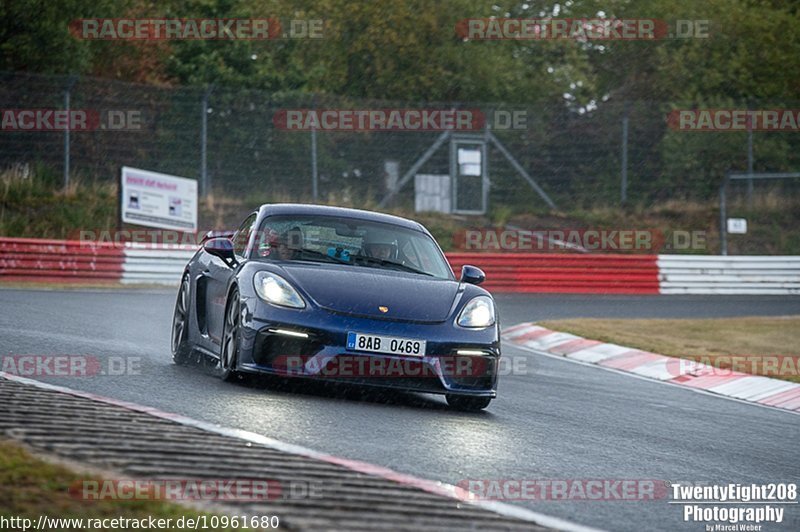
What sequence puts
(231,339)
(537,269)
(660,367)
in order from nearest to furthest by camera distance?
(231,339) → (660,367) → (537,269)

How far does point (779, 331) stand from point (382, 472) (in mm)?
13812

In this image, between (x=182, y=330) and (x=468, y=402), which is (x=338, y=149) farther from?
(x=468, y=402)

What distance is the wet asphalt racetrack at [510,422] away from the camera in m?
6.25

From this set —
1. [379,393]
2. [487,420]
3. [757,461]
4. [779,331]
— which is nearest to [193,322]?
[379,393]

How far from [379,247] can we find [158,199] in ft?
54.0

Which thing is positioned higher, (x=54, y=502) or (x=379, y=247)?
(x=379, y=247)

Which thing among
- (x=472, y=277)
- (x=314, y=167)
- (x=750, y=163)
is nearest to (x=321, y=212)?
(x=472, y=277)

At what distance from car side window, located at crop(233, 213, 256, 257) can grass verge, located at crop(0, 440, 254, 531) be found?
466 centimetres

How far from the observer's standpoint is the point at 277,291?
8.33 metres

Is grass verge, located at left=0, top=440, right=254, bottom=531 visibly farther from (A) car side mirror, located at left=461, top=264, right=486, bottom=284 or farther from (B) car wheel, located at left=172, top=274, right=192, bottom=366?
(B) car wheel, located at left=172, top=274, right=192, bottom=366

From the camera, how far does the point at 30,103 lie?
2425 cm

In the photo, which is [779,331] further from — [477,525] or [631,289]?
[477,525]

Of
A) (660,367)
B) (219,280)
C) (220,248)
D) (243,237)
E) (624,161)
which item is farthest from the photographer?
(624,161)

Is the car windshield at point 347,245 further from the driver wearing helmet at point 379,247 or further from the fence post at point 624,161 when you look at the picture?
the fence post at point 624,161
